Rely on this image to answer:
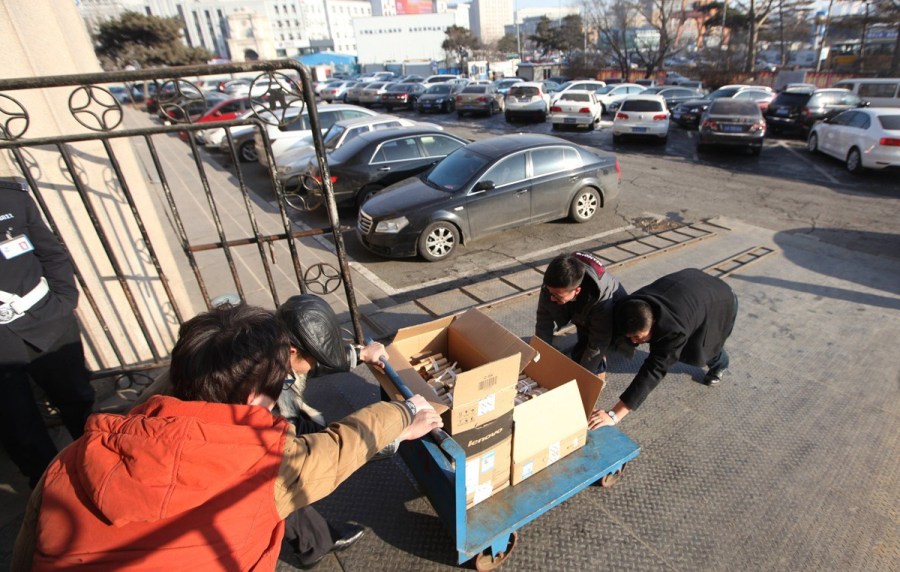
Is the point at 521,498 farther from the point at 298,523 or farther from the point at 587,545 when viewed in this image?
the point at 298,523

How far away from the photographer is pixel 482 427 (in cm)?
217

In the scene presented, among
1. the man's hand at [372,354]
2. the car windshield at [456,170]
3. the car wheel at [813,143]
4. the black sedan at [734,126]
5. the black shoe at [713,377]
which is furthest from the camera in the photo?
the car wheel at [813,143]

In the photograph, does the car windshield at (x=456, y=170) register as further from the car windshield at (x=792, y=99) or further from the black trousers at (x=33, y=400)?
the car windshield at (x=792, y=99)

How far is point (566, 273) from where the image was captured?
2834 millimetres

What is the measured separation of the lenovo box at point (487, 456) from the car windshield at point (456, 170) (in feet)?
15.5

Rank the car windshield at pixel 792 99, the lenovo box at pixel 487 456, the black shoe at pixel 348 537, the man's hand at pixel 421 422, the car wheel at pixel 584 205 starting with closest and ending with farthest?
1. the man's hand at pixel 421 422
2. the lenovo box at pixel 487 456
3. the black shoe at pixel 348 537
4. the car wheel at pixel 584 205
5. the car windshield at pixel 792 99

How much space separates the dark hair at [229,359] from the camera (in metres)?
1.42

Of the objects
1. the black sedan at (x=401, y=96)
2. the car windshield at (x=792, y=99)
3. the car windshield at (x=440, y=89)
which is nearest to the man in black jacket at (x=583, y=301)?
the car windshield at (x=792, y=99)

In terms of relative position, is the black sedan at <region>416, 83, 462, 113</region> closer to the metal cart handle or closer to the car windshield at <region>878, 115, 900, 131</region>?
the car windshield at <region>878, 115, 900, 131</region>

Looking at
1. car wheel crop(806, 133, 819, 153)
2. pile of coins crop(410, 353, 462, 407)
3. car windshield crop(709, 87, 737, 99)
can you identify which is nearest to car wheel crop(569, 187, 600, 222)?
pile of coins crop(410, 353, 462, 407)

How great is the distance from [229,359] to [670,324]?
2.36m

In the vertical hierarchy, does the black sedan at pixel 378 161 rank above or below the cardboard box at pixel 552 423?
above

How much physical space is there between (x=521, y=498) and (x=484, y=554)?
0.32m


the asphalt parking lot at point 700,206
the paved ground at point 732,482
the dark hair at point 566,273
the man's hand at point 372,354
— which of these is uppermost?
the dark hair at point 566,273
